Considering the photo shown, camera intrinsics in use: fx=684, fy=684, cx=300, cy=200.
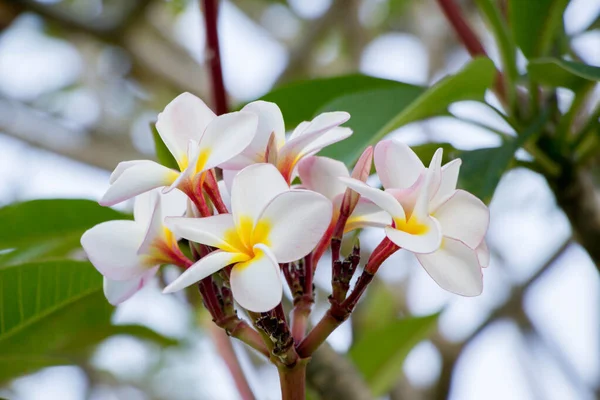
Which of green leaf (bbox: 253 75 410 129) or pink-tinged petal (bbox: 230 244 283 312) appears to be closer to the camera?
pink-tinged petal (bbox: 230 244 283 312)

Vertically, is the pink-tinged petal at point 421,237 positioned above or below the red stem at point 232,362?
above

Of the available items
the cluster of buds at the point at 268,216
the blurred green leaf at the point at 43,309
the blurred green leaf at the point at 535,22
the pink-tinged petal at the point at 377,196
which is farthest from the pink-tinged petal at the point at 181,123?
the blurred green leaf at the point at 535,22

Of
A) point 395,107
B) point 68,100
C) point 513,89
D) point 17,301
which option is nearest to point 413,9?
point 68,100

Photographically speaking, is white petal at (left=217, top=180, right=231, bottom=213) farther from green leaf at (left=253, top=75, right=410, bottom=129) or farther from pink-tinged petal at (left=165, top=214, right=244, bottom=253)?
green leaf at (left=253, top=75, right=410, bottom=129)

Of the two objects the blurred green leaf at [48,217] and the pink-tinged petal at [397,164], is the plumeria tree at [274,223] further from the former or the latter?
the blurred green leaf at [48,217]

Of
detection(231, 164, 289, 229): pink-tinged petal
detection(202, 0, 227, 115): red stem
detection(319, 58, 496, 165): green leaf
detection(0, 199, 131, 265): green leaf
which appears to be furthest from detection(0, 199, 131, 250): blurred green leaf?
detection(231, 164, 289, 229): pink-tinged petal

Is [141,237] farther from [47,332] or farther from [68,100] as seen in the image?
[68,100]
